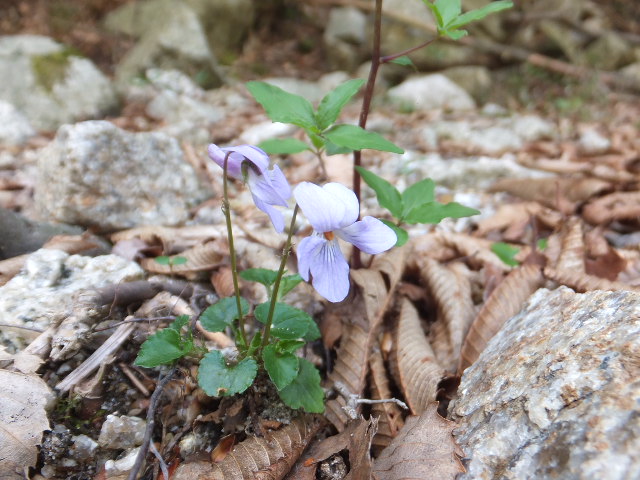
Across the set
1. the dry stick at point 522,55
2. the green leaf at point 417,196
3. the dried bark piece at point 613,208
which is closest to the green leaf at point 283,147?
the green leaf at point 417,196

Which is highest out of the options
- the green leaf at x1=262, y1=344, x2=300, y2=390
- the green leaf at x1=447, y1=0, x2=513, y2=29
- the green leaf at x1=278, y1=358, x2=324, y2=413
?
the green leaf at x1=447, y1=0, x2=513, y2=29

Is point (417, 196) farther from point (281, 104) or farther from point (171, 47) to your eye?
point (171, 47)

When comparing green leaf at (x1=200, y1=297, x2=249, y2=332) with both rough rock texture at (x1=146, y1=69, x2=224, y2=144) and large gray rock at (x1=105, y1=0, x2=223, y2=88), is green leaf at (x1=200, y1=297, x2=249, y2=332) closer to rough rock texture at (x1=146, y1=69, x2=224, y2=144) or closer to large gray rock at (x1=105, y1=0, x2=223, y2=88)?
rough rock texture at (x1=146, y1=69, x2=224, y2=144)

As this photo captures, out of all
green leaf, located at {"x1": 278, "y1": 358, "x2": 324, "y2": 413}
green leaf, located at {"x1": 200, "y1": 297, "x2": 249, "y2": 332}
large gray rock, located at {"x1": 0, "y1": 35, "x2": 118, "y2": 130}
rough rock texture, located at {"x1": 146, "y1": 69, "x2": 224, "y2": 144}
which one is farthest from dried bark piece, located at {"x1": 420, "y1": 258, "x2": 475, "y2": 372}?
large gray rock, located at {"x1": 0, "y1": 35, "x2": 118, "y2": 130}

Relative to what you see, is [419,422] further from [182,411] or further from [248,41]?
[248,41]

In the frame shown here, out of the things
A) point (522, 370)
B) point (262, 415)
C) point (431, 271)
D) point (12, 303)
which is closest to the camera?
point (522, 370)

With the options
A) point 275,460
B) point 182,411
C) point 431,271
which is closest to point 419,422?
point 275,460
